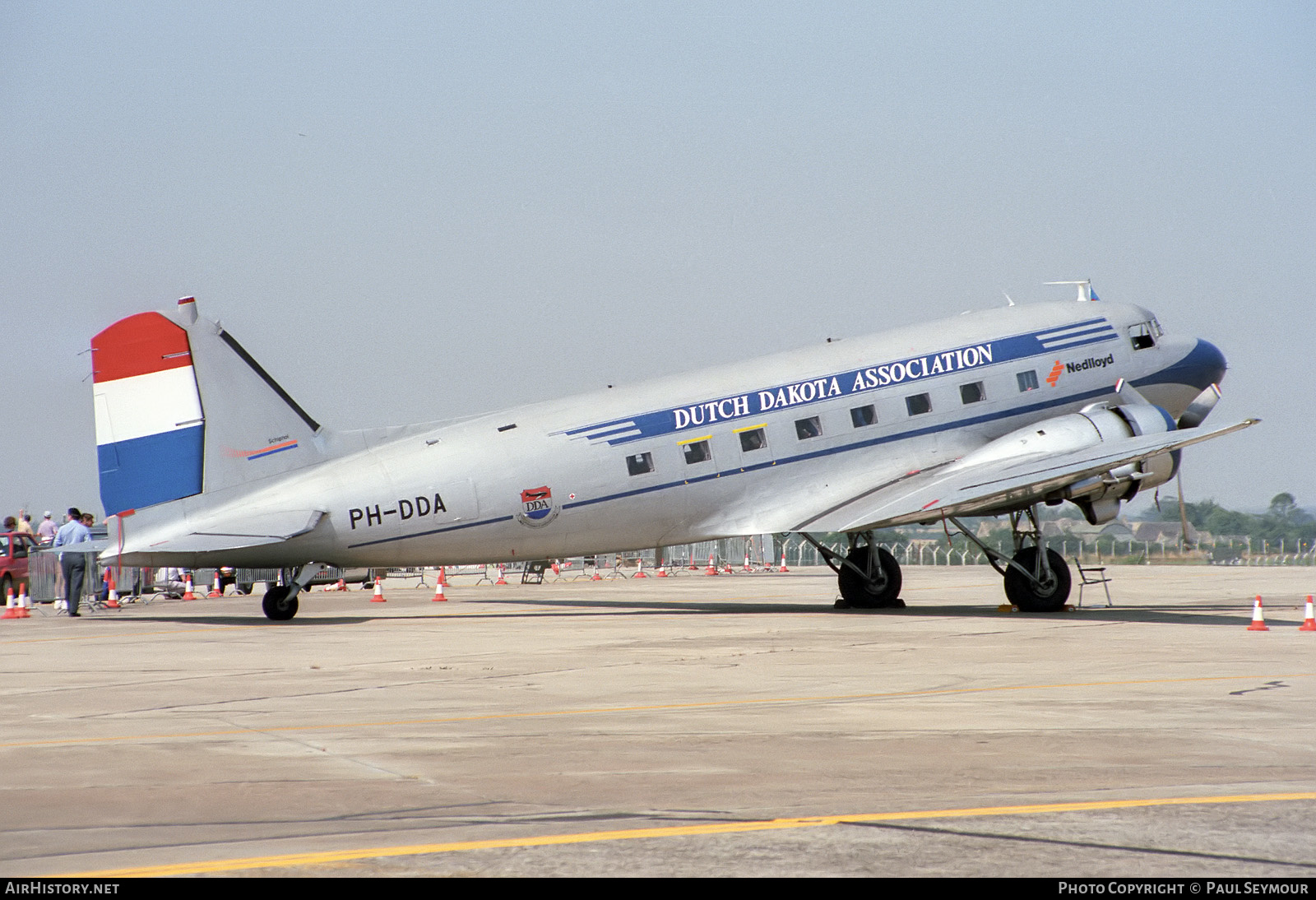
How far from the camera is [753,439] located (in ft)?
85.1

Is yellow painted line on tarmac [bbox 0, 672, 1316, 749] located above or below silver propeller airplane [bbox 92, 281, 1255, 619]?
below

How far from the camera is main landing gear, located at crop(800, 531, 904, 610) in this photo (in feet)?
89.8

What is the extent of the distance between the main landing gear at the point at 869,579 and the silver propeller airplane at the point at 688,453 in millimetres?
46

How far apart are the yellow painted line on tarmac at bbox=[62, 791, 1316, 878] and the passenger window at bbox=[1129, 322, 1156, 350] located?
20657mm

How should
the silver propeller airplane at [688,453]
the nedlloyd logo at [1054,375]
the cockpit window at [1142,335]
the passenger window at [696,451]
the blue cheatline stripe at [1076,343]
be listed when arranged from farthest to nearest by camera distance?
the cockpit window at [1142,335] < the blue cheatline stripe at [1076,343] < the nedlloyd logo at [1054,375] < the passenger window at [696,451] < the silver propeller airplane at [688,453]

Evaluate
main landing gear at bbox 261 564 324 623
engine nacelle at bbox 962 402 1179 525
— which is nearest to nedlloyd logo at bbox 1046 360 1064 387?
engine nacelle at bbox 962 402 1179 525

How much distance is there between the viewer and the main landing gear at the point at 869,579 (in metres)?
27.4

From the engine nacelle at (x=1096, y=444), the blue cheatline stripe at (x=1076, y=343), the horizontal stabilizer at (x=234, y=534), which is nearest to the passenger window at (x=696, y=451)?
the engine nacelle at (x=1096, y=444)

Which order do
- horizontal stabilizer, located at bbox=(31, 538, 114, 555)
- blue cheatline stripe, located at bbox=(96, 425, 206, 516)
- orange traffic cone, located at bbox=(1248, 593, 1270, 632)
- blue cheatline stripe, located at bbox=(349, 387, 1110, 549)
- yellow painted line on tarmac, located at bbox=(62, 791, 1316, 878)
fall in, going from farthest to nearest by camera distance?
1. blue cheatline stripe, located at bbox=(349, 387, 1110, 549)
2. blue cheatline stripe, located at bbox=(96, 425, 206, 516)
3. horizontal stabilizer, located at bbox=(31, 538, 114, 555)
4. orange traffic cone, located at bbox=(1248, 593, 1270, 632)
5. yellow painted line on tarmac, located at bbox=(62, 791, 1316, 878)

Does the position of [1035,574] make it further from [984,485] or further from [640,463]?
[640,463]

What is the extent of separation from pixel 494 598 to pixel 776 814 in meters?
27.8

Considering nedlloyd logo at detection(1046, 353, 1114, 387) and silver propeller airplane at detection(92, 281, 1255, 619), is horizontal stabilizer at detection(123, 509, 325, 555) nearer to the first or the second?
silver propeller airplane at detection(92, 281, 1255, 619)

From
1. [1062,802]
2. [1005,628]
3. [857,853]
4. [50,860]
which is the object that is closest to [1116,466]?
[1005,628]

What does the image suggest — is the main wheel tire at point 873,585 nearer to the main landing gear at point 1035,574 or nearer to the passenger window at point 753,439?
the main landing gear at point 1035,574
